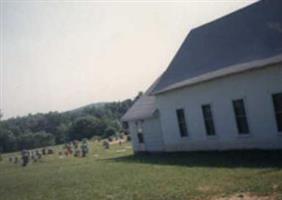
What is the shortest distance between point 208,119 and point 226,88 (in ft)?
8.96

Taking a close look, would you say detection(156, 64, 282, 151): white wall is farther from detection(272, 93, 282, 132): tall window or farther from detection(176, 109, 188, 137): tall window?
detection(176, 109, 188, 137): tall window

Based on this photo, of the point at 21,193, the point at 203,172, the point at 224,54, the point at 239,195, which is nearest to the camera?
the point at 239,195

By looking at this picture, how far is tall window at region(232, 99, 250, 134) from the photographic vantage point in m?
22.9

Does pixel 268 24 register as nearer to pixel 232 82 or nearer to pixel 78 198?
pixel 232 82

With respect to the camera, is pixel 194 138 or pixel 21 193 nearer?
pixel 21 193

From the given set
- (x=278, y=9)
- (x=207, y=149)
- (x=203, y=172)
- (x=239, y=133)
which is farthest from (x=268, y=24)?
(x=203, y=172)

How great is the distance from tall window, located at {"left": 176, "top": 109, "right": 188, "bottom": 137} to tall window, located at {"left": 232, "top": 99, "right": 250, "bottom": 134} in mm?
4892

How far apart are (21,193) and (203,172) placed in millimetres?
8310

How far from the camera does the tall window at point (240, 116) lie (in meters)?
22.9

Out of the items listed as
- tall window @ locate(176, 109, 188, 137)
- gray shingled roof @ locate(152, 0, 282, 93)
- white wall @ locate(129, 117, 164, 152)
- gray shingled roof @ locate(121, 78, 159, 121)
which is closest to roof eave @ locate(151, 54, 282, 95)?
gray shingled roof @ locate(152, 0, 282, 93)

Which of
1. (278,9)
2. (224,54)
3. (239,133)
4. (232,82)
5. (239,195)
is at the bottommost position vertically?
(239,195)

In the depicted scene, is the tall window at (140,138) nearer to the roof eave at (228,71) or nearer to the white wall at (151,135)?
the white wall at (151,135)

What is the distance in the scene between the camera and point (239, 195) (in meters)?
12.1

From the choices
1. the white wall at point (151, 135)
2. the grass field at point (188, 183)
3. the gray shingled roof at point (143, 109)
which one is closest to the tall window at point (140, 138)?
the white wall at point (151, 135)
